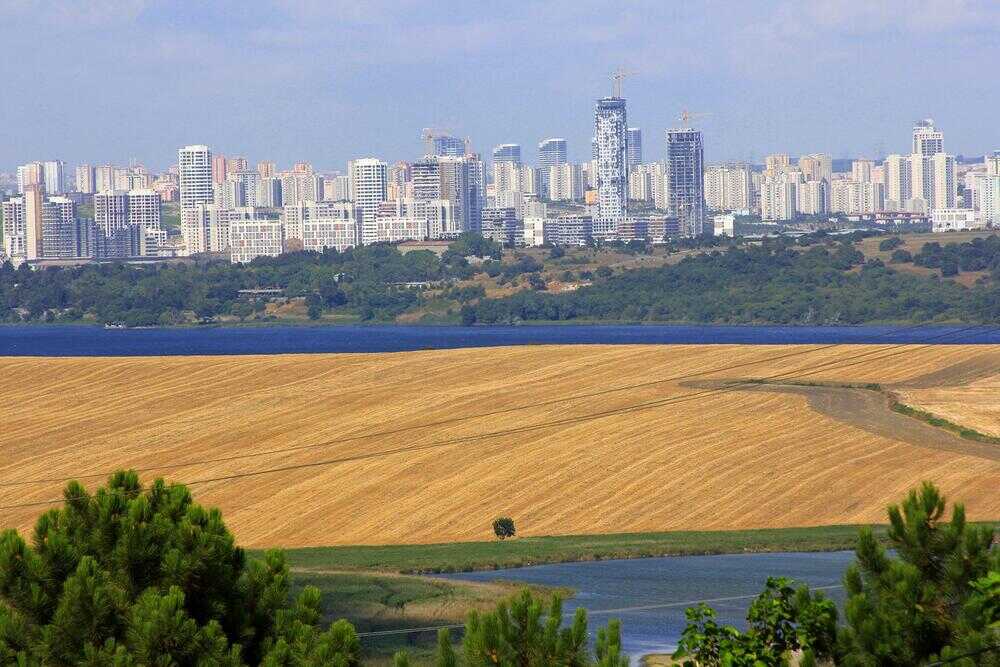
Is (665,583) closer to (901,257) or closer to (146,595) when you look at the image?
(146,595)

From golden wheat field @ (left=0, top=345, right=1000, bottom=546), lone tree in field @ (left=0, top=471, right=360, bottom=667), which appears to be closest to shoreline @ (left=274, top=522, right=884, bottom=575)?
golden wheat field @ (left=0, top=345, right=1000, bottom=546)

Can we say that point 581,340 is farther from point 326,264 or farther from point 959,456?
point 959,456

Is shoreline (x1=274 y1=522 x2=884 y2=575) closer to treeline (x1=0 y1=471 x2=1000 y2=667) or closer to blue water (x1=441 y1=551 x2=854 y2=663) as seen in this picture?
blue water (x1=441 y1=551 x2=854 y2=663)

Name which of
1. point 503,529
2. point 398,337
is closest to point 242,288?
point 398,337

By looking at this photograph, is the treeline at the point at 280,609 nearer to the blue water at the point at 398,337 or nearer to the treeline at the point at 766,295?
the blue water at the point at 398,337

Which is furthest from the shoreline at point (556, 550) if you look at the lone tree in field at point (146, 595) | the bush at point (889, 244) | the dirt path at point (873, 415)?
the bush at point (889, 244)

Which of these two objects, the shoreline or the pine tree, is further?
Answer: the shoreline

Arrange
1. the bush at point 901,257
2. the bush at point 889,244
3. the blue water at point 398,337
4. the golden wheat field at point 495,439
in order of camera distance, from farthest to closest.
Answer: the bush at point 889,244 → the bush at point 901,257 → the blue water at point 398,337 → the golden wheat field at point 495,439
